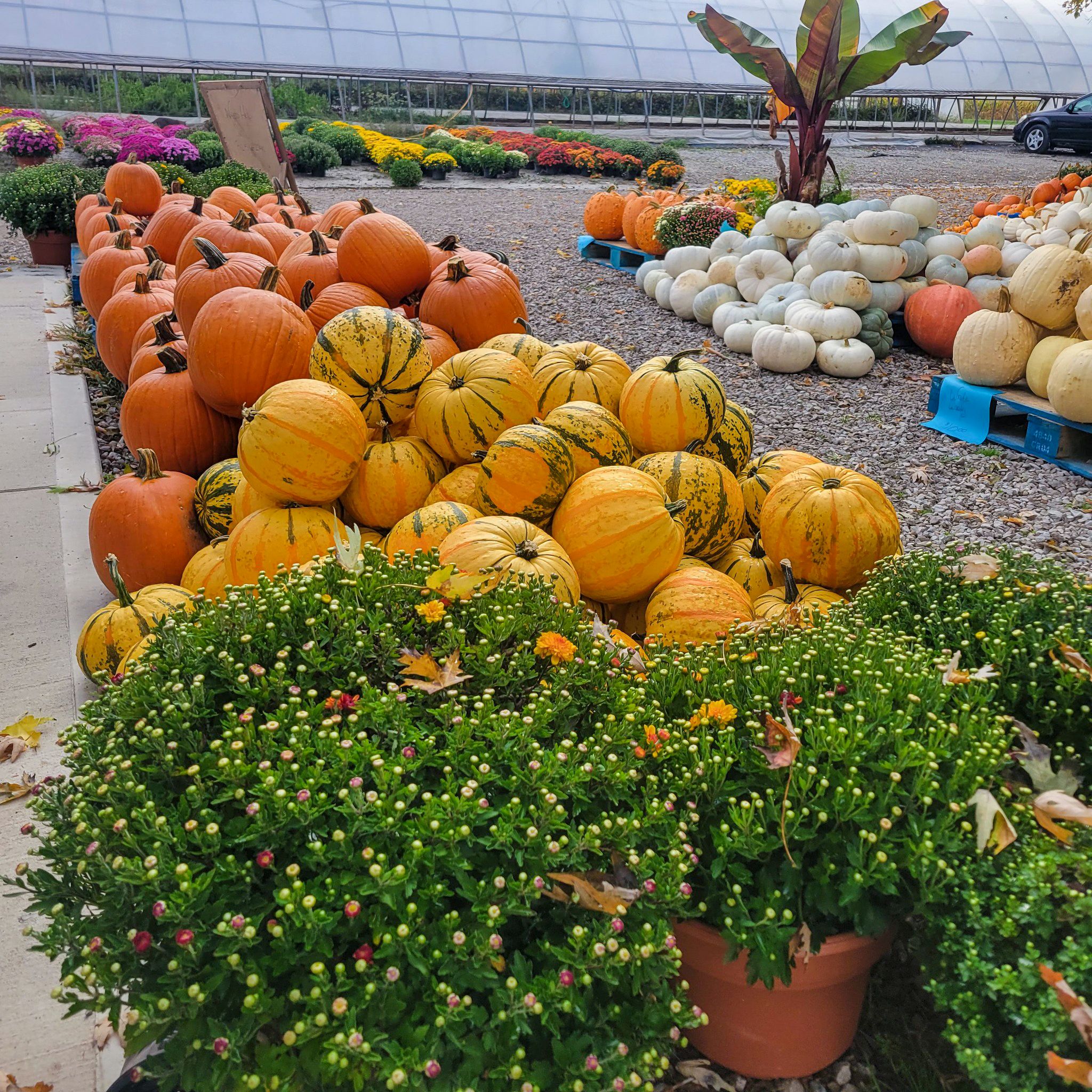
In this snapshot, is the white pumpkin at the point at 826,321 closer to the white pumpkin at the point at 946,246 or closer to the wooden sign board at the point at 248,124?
the white pumpkin at the point at 946,246

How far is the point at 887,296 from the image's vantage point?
783 centimetres

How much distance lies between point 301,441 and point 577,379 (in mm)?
1204

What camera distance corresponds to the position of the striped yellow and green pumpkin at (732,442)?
3441mm

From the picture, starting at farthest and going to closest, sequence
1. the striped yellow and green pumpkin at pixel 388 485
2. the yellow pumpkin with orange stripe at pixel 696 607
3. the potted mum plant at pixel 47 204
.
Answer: the potted mum plant at pixel 47 204 → the striped yellow and green pumpkin at pixel 388 485 → the yellow pumpkin with orange stripe at pixel 696 607

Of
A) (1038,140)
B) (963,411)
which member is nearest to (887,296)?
(963,411)

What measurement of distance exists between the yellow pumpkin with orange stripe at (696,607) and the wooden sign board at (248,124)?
29.7 feet

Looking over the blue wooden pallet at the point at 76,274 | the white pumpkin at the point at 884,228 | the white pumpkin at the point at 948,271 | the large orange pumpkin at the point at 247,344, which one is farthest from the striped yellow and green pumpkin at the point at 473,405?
the blue wooden pallet at the point at 76,274

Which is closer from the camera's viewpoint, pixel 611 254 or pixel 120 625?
pixel 120 625

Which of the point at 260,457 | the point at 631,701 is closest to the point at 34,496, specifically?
the point at 260,457

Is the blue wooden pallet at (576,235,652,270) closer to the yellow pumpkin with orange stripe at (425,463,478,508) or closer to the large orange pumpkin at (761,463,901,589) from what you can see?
the large orange pumpkin at (761,463,901,589)

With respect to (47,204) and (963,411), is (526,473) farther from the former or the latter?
(47,204)

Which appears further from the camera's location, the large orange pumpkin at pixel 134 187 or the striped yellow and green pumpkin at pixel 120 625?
the large orange pumpkin at pixel 134 187

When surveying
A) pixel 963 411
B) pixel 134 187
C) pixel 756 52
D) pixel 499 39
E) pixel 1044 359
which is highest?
pixel 499 39

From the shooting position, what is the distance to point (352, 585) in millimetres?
1974
